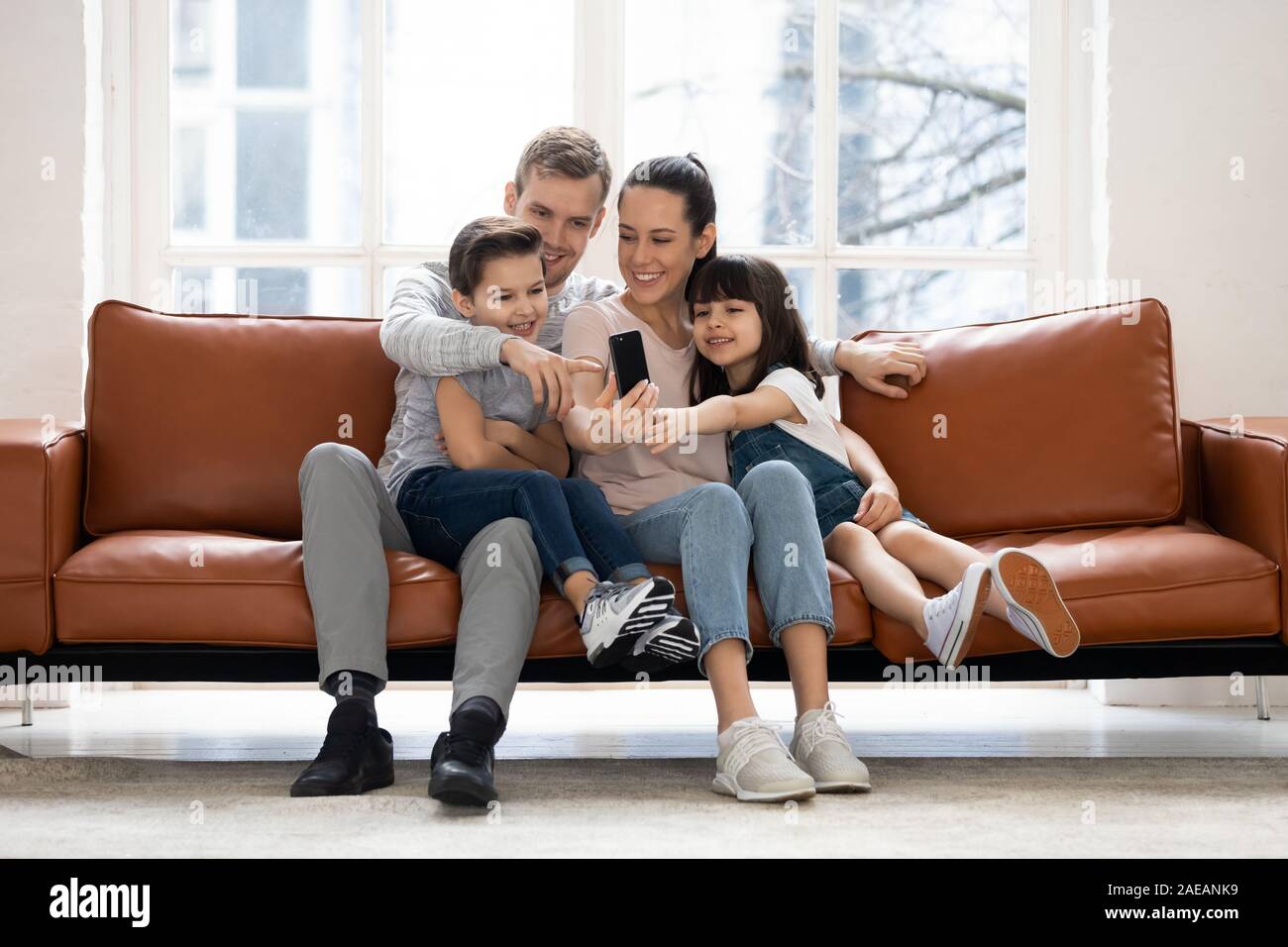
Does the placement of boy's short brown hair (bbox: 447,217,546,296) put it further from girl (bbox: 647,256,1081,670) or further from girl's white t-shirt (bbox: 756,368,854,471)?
girl's white t-shirt (bbox: 756,368,854,471)

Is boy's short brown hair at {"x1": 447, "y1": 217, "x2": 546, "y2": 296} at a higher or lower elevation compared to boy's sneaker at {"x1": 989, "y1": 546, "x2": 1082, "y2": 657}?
higher

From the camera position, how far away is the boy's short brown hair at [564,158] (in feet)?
7.60

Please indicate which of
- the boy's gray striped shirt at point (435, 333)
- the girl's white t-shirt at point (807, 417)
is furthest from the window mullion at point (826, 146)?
the girl's white t-shirt at point (807, 417)

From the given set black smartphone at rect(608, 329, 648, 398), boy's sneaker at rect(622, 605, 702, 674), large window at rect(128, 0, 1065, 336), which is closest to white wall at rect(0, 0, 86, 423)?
large window at rect(128, 0, 1065, 336)

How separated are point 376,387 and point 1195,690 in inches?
Result: 76.9

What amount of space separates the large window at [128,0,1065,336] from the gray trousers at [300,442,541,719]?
1.39m

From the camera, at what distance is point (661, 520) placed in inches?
76.7

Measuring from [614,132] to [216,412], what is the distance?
1.32 metres

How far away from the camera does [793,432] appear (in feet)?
7.15

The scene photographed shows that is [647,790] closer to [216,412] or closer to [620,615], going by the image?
[620,615]

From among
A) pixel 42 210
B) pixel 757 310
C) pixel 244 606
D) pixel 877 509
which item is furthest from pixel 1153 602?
pixel 42 210

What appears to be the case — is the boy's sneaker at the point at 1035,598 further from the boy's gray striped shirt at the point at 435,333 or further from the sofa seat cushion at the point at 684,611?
the boy's gray striped shirt at the point at 435,333

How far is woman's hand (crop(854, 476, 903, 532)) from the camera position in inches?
83.7
